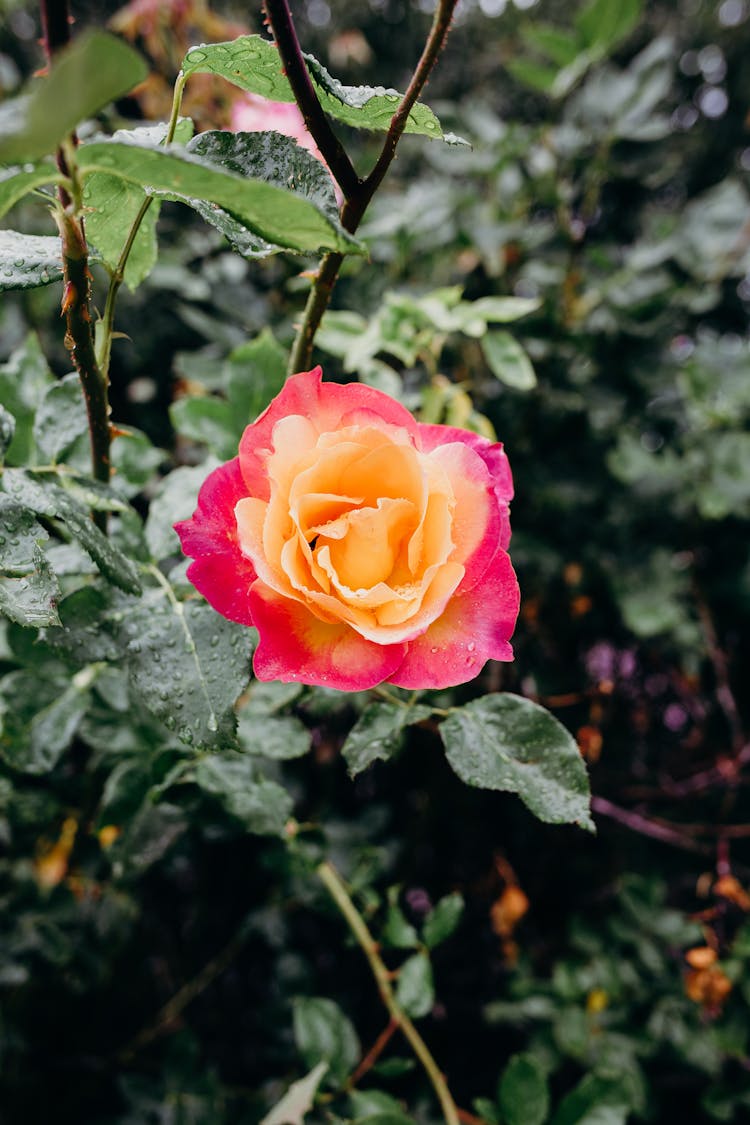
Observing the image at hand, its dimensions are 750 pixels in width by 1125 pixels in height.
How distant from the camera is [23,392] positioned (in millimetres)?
670

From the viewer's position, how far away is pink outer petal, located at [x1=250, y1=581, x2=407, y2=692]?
1.34 feet

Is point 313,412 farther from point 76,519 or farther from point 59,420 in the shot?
point 59,420

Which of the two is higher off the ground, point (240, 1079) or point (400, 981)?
point (400, 981)

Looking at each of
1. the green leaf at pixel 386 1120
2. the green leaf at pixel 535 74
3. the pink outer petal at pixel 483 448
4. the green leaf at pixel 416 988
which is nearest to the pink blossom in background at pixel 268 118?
the green leaf at pixel 535 74

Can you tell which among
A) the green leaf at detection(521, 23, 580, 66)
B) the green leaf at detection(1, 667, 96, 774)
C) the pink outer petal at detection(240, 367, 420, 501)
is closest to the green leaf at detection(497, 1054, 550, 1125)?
the green leaf at detection(1, 667, 96, 774)

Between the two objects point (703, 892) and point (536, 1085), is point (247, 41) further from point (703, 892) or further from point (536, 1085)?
point (703, 892)

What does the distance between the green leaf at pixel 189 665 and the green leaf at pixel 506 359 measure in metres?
0.48

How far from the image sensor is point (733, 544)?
4.25ft

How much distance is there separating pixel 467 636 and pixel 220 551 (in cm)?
15

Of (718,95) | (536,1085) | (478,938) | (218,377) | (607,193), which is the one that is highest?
(718,95)

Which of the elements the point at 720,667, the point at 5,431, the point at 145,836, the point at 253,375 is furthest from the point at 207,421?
the point at 720,667

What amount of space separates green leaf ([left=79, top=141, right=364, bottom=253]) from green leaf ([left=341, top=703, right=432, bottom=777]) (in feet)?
1.02

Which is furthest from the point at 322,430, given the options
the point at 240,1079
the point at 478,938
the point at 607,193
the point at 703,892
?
the point at 607,193

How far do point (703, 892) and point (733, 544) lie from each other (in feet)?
1.93
